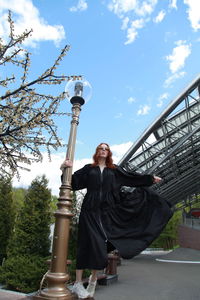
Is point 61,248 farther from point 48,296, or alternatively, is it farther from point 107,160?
point 107,160

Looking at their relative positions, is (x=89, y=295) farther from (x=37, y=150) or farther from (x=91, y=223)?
(x=37, y=150)

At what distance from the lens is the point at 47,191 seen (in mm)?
11594

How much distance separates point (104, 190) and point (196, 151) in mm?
17307

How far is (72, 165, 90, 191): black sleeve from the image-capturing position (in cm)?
290

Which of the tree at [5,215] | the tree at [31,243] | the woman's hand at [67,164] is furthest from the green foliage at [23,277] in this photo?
the tree at [5,215]

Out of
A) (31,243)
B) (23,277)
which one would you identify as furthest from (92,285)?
(31,243)

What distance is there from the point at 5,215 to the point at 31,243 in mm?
4233

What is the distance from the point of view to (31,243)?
10.1 meters

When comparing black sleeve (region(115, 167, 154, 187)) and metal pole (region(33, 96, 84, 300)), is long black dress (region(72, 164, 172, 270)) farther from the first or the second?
metal pole (region(33, 96, 84, 300))

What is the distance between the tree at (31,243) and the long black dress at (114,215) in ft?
17.0

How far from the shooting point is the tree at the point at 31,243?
695 centimetres

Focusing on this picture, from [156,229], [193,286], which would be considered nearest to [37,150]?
[156,229]

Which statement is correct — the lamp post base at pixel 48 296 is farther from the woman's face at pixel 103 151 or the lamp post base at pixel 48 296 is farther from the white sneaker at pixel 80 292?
the woman's face at pixel 103 151

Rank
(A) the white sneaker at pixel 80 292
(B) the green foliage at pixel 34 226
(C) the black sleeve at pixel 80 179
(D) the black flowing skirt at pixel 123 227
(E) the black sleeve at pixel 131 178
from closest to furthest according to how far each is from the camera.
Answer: (A) the white sneaker at pixel 80 292
(D) the black flowing skirt at pixel 123 227
(C) the black sleeve at pixel 80 179
(E) the black sleeve at pixel 131 178
(B) the green foliage at pixel 34 226
